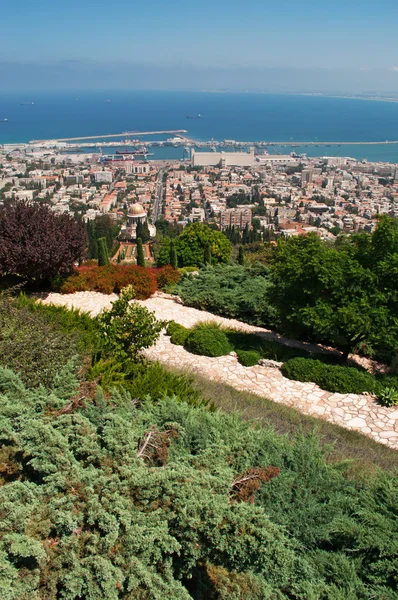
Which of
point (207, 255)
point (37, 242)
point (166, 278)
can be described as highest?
point (37, 242)

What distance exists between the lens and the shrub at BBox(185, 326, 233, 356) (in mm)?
6855

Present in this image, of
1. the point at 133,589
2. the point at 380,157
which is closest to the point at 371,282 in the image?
the point at 133,589

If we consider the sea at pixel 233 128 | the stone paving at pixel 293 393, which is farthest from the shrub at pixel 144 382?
the sea at pixel 233 128

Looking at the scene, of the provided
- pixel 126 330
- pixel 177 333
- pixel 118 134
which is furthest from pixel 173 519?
pixel 118 134

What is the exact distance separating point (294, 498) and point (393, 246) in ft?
14.9

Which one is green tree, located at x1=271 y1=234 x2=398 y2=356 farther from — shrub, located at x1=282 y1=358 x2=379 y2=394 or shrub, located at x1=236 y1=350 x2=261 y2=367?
shrub, located at x1=236 y1=350 x2=261 y2=367

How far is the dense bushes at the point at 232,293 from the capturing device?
28.6 feet

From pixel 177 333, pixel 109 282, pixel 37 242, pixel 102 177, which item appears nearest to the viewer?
pixel 177 333

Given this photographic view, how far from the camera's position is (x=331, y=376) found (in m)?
5.88

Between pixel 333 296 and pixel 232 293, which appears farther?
pixel 232 293

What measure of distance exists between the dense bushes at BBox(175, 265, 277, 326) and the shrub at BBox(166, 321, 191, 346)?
1.71 metres

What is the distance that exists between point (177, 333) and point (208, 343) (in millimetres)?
744

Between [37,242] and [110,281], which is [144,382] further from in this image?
[110,281]

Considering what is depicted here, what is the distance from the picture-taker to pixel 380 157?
98188 millimetres
